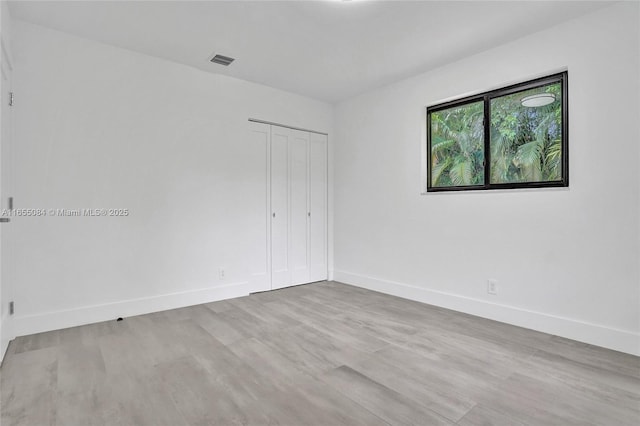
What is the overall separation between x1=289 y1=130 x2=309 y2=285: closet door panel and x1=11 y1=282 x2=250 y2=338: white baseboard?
2.78 feet

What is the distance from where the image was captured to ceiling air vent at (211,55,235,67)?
344 cm

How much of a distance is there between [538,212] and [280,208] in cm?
293

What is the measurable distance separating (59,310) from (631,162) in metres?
4.81

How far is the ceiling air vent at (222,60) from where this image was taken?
3438mm

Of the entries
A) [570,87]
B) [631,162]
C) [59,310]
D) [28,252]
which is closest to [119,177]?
[28,252]

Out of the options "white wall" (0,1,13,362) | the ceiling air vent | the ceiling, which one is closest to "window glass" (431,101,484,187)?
the ceiling

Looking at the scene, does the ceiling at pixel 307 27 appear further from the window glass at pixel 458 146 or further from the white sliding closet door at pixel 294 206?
Answer: the white sliding closet door at pixel 294 206

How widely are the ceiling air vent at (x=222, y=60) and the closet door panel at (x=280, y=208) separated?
3.44 ft

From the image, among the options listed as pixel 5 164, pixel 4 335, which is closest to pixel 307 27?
pixel 5 164

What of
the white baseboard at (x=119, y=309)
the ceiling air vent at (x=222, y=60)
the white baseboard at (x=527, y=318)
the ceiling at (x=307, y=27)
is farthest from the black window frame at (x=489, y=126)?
the white baseboard at (x=119, y=309)

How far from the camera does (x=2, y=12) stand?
240 cm

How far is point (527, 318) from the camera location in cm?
297

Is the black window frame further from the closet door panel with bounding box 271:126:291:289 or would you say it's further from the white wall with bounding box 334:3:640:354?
the closet door panel with bounding box 271:126:291:289

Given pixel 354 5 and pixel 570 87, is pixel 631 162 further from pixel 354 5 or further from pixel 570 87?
pixel 354 5
